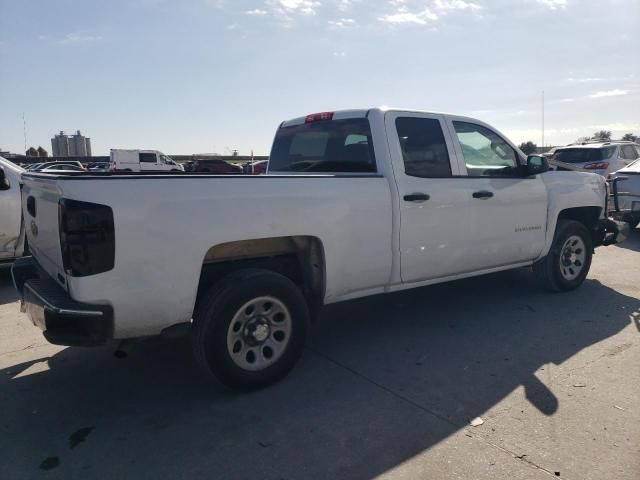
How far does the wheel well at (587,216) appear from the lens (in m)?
6.13

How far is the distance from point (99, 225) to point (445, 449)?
228 centimetres

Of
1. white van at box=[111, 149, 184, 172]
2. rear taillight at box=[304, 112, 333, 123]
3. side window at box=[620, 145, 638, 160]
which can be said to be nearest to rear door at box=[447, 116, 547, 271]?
rear taillight at box=[304, 112, 333, 123]

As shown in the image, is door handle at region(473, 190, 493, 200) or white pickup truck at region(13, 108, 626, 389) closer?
white pickup truck at region(13, 108, 626, 389)

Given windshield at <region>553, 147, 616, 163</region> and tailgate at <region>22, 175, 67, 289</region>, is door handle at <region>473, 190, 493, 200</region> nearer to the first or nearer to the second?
tailgate at <region>22, 175, 67, 289</region>

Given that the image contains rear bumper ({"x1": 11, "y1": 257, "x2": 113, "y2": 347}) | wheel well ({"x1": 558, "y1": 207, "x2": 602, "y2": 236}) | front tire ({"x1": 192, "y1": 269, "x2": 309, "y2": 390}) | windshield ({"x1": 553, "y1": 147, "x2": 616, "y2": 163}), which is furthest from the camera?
windshield ({"x1": 553, "y1": 147, "x2": 616, "y2": 163})

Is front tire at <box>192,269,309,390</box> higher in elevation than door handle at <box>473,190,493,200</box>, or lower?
lower

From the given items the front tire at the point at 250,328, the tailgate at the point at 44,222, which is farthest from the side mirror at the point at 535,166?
the tailgate at the point at 44,222

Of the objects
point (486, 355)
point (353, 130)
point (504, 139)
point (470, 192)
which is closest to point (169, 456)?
point (486, 355)

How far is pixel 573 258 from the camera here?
6008 millimetres

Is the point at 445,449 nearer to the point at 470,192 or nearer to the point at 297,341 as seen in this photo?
the point at 297,341

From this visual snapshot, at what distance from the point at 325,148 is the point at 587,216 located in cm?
359

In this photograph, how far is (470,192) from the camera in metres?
4.64

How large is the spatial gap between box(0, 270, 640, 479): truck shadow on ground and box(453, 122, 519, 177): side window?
146 centimetres

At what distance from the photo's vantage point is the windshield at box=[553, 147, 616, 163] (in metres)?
13.9
